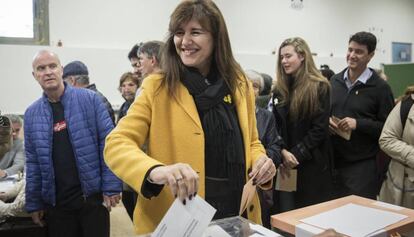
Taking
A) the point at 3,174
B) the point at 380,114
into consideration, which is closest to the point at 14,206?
the point at 3,174

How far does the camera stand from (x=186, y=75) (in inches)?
50.3

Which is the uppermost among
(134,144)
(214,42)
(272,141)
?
(214,42)

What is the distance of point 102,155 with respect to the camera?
239cm

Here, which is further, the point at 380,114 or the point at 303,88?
the point at 380,114

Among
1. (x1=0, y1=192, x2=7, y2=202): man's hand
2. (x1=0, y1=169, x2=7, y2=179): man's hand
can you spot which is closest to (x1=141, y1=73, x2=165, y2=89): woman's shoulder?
(x1=0, y1=192, x2=7, y2=202): man's hand

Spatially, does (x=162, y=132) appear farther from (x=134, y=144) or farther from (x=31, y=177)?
(x=31, y=177)

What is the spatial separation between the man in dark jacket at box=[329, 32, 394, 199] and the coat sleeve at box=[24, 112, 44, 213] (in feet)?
6.33

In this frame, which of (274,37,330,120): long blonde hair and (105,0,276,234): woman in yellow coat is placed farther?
(274,37,330,120): long blonde hair

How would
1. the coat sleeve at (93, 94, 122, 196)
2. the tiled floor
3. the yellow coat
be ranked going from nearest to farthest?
1. the yellow coat
2. the coat sleeve at (93, 94, 122, 196)
3. the tiled floor

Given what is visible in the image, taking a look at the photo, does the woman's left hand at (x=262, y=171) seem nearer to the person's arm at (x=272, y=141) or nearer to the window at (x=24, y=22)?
the person's arm at (x=272, y=141)

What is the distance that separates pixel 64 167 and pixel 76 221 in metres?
0.35

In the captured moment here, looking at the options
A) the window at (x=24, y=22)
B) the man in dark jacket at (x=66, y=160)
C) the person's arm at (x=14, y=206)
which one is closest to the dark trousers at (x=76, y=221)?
the man in dark jacket at (x=66, y=160)

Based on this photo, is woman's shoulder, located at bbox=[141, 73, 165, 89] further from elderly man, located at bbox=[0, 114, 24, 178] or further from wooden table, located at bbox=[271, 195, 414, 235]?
elderly man, located at bbox=[0, 114, 24, 178]

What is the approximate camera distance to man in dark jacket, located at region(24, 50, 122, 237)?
229 centimetres
